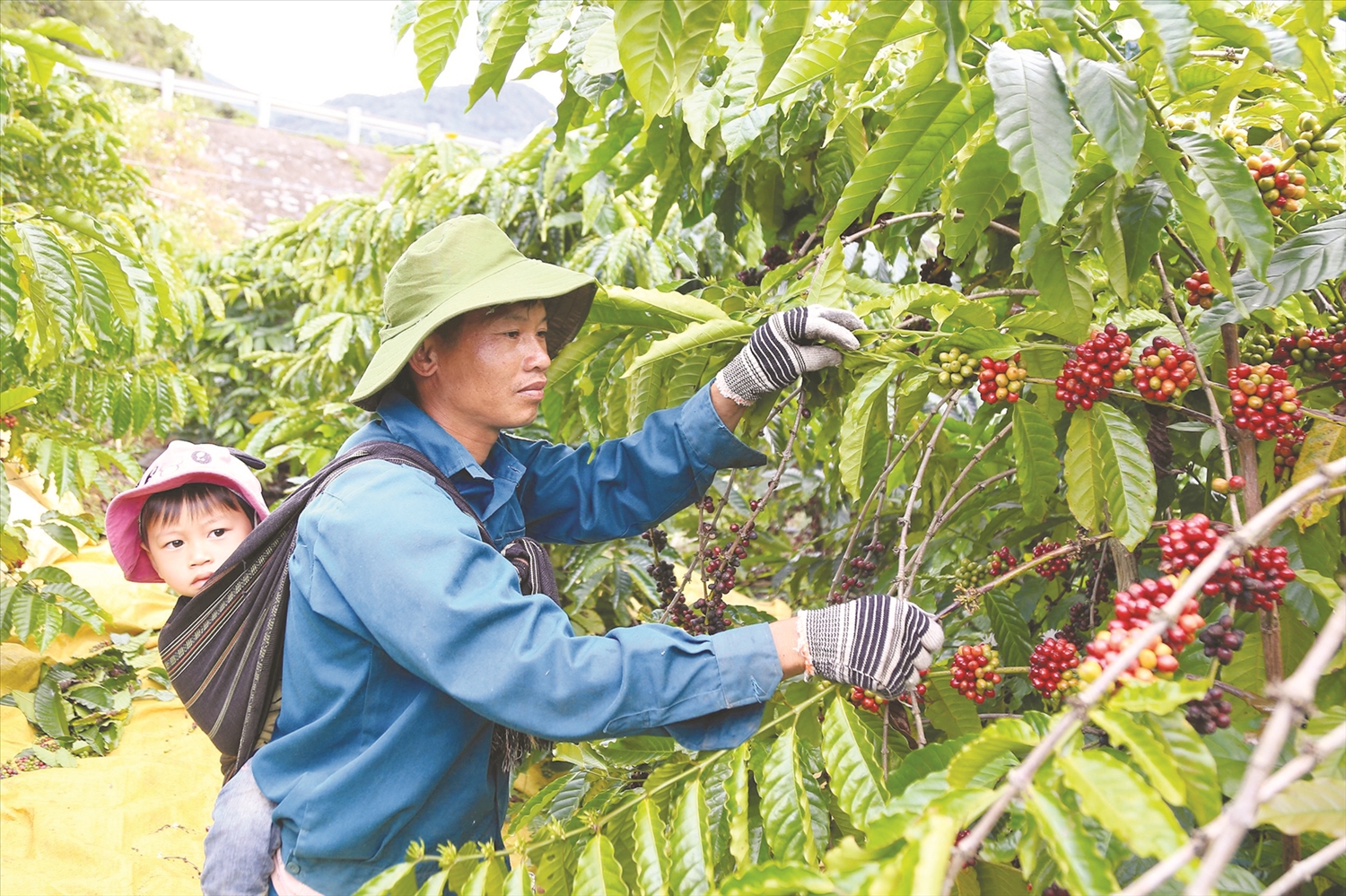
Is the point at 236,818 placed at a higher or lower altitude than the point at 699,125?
lower

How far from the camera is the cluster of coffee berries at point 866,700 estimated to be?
1.36 m

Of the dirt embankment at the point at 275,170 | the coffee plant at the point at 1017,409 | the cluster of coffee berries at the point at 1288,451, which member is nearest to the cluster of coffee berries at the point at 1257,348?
the coffee plant at the point at 1017,409

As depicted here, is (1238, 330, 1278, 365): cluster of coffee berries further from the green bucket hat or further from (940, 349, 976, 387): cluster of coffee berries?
the green bucket hat

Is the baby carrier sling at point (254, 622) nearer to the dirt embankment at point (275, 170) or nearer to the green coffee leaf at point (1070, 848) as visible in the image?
the green coffee leaf at point (1070, 848)

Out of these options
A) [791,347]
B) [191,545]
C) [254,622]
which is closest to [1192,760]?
[791,347]

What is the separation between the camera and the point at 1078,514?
4.28 feet

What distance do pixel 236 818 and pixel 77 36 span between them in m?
2.04

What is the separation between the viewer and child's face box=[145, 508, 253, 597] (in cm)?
195

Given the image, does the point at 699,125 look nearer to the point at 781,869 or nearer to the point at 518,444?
the point at 518,444

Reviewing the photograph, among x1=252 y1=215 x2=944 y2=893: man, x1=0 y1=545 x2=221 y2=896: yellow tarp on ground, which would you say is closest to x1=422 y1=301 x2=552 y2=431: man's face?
x1=252 y1=215 x2=944 y2=893: man

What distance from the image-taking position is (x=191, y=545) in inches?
77.0

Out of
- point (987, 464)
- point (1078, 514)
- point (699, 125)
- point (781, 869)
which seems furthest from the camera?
point (987, 464)

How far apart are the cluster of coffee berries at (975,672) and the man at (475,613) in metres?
0.10

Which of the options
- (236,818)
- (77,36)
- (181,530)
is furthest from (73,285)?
(236,818)
